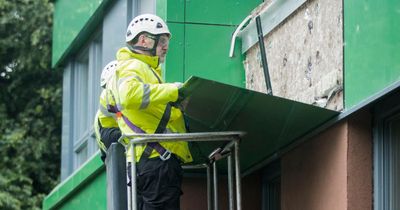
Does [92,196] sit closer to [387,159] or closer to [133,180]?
[133,180]

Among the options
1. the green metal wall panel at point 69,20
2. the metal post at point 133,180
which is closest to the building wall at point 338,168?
the metal post at point 133,180

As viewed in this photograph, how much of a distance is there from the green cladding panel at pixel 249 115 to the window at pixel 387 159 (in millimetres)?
447

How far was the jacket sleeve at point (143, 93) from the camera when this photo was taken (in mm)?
10266

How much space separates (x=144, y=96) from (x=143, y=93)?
26 mm

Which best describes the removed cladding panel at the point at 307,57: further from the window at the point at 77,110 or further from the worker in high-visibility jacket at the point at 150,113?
the window at the point at 77,110

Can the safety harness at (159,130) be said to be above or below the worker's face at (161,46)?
below

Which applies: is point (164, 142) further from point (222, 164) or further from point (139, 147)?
point (222, 164)

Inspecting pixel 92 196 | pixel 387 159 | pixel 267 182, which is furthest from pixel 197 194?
pixel 92 196

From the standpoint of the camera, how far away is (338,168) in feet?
34.0

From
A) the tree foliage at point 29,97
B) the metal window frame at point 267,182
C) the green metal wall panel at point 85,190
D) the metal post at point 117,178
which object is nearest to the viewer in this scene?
Result: the metal post at point 117,178

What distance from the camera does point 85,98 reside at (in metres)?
19.2

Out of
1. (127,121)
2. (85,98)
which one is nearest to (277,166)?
(127,121)

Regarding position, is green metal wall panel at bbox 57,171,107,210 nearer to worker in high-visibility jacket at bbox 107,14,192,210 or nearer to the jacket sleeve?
worker in high-visibility jacket at bbox 107,14,192,210

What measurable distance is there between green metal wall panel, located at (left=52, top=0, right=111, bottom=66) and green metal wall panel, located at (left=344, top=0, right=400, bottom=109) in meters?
6.69
